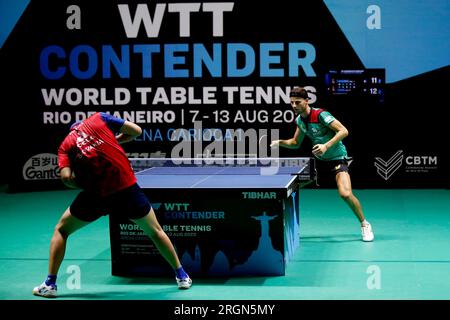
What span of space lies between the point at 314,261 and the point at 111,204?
2.33 meters

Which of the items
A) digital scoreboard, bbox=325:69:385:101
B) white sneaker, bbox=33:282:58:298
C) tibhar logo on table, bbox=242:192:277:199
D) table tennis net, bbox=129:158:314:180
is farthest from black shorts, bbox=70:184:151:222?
digital scoreboard, bbox=325:69:385:101

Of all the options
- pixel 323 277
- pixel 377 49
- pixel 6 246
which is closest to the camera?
pixel 323 277

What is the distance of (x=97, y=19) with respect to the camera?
511 inches

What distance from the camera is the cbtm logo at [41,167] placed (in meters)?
13.2

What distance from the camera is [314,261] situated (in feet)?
25.0

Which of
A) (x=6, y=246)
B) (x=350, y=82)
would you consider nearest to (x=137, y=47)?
(x=350, y=82)

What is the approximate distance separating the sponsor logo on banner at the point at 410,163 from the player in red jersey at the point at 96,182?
7370 mm

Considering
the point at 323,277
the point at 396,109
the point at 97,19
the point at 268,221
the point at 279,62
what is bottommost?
the point at 323,277

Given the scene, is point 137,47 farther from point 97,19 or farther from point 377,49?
point 377,49

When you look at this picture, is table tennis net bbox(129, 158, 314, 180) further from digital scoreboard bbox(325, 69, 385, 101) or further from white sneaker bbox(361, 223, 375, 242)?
digital scoreboard bbox(325, 69, 385, 101)

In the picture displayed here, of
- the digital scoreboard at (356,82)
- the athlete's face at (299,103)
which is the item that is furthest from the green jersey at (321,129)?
the digital scoreboard at (356,82)

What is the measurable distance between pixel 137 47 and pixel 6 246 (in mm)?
5250

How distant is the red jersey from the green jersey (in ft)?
9.15

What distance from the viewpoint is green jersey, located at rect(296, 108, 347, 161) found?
831 centimetres
